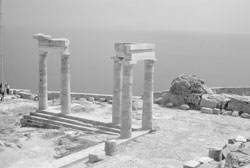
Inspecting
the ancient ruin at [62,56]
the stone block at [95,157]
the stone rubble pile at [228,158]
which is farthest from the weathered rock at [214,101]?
the stone block at [95,157]

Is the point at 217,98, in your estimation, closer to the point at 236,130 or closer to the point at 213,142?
the point at 236,130

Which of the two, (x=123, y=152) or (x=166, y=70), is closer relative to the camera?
(x=123, y=152)

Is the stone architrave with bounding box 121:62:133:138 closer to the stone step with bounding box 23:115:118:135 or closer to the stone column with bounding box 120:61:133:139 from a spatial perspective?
the stone column with bounding box 120:61:133:139

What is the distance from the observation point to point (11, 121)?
945 inches

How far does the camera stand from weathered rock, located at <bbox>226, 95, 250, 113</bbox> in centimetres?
2564

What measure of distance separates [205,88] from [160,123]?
6766 millimetres

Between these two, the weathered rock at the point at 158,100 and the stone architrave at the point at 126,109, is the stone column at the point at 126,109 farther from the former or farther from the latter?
the weathered rock at the point at 158,100

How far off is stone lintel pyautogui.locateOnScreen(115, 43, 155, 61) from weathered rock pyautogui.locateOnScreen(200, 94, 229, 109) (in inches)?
330

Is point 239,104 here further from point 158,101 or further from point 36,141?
point 36,141

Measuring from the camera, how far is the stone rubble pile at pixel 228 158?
1055cm

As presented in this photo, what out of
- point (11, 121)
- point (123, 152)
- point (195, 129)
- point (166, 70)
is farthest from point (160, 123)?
point (166, 70)

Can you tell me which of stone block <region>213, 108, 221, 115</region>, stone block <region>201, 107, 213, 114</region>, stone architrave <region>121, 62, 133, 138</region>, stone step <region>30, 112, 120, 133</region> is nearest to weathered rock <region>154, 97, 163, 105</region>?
stone block <region>201, 107, 213, 114</region>

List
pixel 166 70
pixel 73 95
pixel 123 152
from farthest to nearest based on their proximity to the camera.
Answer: pixel 166 70 → pixel 73 95 → pixel 123 152

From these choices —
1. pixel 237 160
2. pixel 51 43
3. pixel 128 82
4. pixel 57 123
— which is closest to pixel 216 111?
pixel 128 82
